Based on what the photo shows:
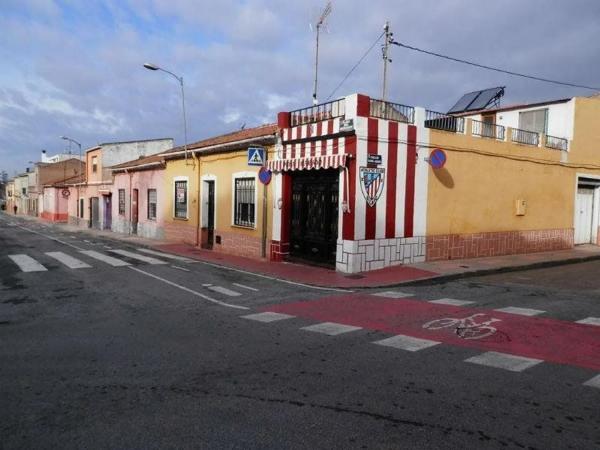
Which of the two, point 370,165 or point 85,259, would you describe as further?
point 85,259

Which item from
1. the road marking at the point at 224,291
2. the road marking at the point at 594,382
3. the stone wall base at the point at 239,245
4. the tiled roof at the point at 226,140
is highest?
the tiled roof at the point at 226,140

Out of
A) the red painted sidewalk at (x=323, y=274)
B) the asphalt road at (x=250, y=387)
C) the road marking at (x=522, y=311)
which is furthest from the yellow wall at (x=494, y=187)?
Answer: the asphalt road at (x=250, y=387)

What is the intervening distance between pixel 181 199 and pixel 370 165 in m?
11.1

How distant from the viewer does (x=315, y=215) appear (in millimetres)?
13570

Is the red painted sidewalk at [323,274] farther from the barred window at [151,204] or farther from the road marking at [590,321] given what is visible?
the barred window at [151,204]

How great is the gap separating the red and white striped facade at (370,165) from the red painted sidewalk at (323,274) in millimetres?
504

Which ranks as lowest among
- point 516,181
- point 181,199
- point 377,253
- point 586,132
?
point 377,253

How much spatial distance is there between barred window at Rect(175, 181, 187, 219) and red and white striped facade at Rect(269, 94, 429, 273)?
7754 millimetres

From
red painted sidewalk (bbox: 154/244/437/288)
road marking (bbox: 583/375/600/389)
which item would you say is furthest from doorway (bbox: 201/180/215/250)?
road marking (bbox: 583/375/600/389)

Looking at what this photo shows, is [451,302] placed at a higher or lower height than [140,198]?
lower

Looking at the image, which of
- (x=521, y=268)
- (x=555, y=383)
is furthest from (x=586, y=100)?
(x=555, y=383)

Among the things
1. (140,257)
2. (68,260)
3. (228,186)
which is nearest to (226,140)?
(228,186)

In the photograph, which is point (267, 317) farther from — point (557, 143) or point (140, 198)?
point (140, 198)

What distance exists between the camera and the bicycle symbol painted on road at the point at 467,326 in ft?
21.6
